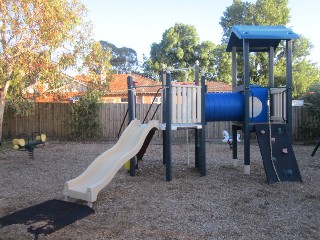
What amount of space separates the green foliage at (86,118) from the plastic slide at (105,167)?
807 centimetres

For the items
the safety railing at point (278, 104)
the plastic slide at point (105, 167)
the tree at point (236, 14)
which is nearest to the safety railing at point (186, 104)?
the plastic slide at point (105, 167)

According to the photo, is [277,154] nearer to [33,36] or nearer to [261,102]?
[261,102]

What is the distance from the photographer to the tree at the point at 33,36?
12102mm

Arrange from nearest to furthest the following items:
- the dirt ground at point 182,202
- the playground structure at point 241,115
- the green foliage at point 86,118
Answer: the dirt ground at point 182,202, the playground structure at point 241,115, the green foliage at point 86,118

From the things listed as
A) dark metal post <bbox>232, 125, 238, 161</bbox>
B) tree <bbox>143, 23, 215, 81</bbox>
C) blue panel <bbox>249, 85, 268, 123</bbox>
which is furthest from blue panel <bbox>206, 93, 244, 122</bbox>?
tree <bbox>143, 23, 215, 81</bbox>

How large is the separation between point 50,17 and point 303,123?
10579 millimetres

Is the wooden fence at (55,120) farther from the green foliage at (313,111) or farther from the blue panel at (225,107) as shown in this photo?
the blue panel at (225,107)

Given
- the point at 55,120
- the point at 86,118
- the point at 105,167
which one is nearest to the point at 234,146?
the point at 105,167

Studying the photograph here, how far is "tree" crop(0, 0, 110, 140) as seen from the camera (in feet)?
39.7

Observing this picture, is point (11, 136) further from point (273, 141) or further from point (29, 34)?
point (273, 141)

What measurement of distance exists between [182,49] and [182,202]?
28834 millimetres

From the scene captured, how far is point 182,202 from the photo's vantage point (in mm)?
5473

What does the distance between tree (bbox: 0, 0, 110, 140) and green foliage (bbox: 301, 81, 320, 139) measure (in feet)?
32.0

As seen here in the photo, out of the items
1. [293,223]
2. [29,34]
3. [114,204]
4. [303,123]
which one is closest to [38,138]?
[29,34]
